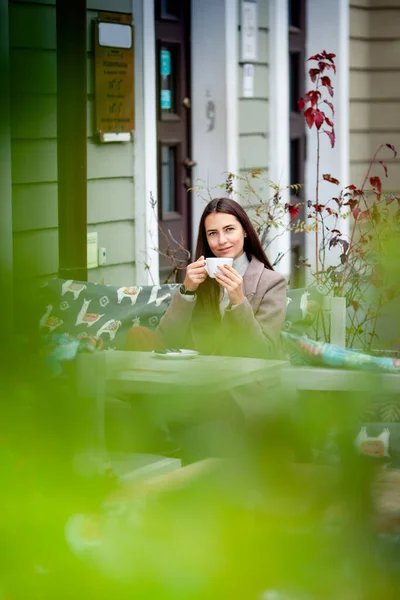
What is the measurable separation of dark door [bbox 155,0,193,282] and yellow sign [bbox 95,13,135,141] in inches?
26.2

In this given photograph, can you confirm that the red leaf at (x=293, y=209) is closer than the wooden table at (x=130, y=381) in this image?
No

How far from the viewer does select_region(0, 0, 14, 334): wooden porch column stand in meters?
0.56

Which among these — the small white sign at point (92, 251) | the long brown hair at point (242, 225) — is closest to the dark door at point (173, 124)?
the small white sign at point (92, 251)

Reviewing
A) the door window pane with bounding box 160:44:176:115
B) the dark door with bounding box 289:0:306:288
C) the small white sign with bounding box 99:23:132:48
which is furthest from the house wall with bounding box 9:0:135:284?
the dark door with bounding box 289:0:306:288

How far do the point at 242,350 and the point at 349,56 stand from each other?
7760 millimetres

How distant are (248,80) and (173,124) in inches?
28.7

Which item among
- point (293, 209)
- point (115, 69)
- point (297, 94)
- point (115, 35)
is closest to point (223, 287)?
point (293, 209)

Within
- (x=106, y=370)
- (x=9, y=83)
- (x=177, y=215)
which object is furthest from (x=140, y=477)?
(x=177, y=215)

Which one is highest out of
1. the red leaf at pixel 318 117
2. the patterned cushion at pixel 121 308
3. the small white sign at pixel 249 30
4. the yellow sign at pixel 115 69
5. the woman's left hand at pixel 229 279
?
the small white sign at pixel 249 30

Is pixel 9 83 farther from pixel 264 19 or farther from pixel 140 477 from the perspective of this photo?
pixel 264 19

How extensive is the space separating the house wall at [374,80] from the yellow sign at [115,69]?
3195mm

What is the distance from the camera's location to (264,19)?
7434 millimetres

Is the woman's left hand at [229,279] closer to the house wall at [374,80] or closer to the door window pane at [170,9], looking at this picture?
the door window pane at [170,9]

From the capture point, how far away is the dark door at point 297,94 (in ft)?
26.8
